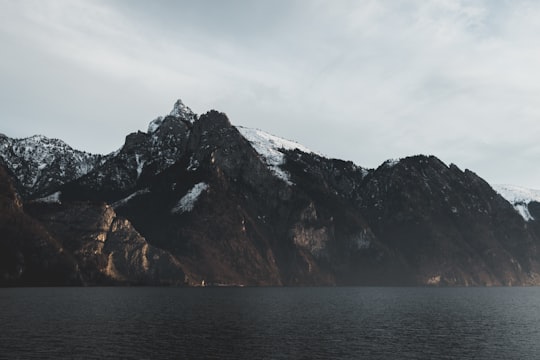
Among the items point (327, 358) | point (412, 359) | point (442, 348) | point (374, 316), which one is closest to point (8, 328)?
point (327, 358)

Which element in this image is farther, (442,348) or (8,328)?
(8,328)

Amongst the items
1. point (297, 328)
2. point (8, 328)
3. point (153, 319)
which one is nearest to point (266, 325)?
point (297, 328)

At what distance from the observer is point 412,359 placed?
78.2 m

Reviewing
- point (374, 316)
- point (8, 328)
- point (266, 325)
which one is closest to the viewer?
point (8, 328)

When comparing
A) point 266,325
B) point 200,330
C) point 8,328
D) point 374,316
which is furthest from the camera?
point 374,316

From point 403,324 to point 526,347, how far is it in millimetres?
35233

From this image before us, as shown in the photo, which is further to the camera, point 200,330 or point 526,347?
point 200,330

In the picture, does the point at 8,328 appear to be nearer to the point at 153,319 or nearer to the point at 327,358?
the point at 153,319

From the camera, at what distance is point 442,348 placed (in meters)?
88.4

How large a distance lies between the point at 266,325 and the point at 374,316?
133 feet

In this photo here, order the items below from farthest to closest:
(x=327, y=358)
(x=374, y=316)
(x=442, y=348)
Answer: (x=374, y=316)
(x=442, y=348)
(x=327, y=358)

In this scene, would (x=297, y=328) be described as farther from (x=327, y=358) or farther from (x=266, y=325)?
(x=327, y=358)

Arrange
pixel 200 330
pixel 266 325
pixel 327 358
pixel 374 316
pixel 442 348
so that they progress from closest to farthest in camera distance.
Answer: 1. pixel 327 358
2. pixel 442 348
3. pixel 200 330
4. pixel 266 325
5. pixel 374 316

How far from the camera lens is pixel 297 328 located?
110 m
